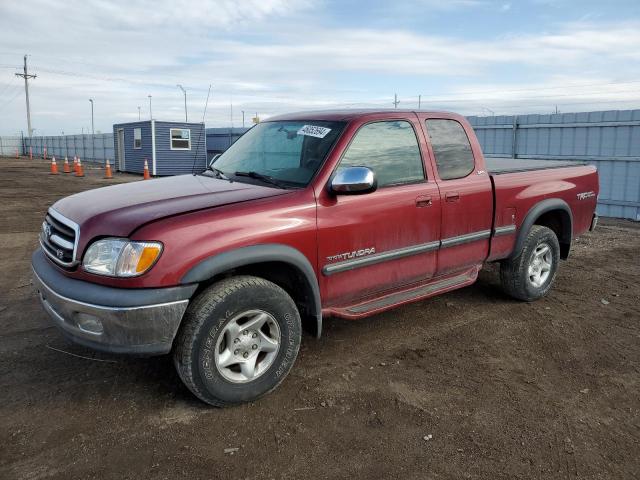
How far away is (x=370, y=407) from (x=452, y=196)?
6.40 ft

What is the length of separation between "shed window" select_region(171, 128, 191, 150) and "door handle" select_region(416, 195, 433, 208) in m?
22.3

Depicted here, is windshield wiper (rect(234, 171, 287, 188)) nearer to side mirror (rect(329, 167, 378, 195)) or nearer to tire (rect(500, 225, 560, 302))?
side mirror (rect(329, 167, 378, 195))

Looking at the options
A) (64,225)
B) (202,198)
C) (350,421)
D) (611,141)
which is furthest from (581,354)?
(611,141)

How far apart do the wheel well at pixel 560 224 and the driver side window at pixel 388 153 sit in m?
2.07

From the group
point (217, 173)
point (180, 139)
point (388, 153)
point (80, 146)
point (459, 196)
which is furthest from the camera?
point (80, 146)

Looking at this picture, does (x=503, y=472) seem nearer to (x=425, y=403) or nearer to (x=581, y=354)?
(x=425, y=403)

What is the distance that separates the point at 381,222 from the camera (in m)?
4.00

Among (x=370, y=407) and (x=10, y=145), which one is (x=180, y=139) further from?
(x=10, y=145)

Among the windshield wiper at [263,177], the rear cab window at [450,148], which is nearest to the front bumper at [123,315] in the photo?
the windshield wiper at [263,177]

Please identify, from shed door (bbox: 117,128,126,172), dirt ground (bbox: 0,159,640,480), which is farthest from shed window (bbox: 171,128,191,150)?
dirt ground (bbox: 0,159,640,480)

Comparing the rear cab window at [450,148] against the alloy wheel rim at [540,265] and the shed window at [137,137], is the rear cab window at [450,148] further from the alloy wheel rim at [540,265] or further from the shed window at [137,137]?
the shed window at [137,137]

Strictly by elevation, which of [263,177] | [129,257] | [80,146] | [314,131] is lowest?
[129,257]

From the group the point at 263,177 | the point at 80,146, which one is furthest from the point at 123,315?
the point at 80,146

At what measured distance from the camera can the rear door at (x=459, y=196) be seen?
14.8 feet
